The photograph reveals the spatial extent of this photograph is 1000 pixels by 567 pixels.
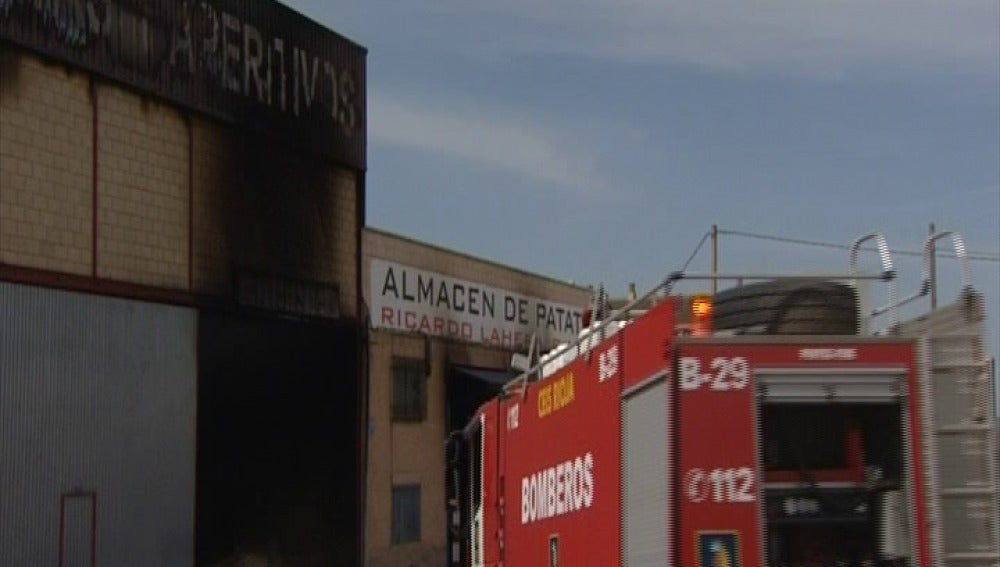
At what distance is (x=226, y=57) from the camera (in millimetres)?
34688

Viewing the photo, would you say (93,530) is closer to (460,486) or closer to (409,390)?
(409,390)

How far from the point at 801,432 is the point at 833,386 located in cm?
37

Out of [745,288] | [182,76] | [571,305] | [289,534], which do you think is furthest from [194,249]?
[745,288]

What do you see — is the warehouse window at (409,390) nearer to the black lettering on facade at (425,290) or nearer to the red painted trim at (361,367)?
the red painted trim at (361,367)

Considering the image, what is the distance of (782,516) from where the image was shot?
31.2 feet

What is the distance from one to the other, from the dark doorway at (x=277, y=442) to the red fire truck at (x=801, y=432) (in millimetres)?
24365

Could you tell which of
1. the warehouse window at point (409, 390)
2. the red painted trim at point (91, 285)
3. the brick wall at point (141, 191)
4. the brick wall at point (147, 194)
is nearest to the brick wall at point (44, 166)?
the brick wall at point (147, 194)

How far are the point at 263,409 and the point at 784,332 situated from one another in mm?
27725

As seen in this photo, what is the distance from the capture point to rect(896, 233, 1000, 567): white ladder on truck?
368 inches

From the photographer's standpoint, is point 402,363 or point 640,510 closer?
point 640,510

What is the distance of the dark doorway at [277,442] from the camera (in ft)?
112

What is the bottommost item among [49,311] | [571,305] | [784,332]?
[784,332]

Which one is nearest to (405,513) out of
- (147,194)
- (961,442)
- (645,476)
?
(147,194)

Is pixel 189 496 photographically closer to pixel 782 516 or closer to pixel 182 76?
pixel 182 76
